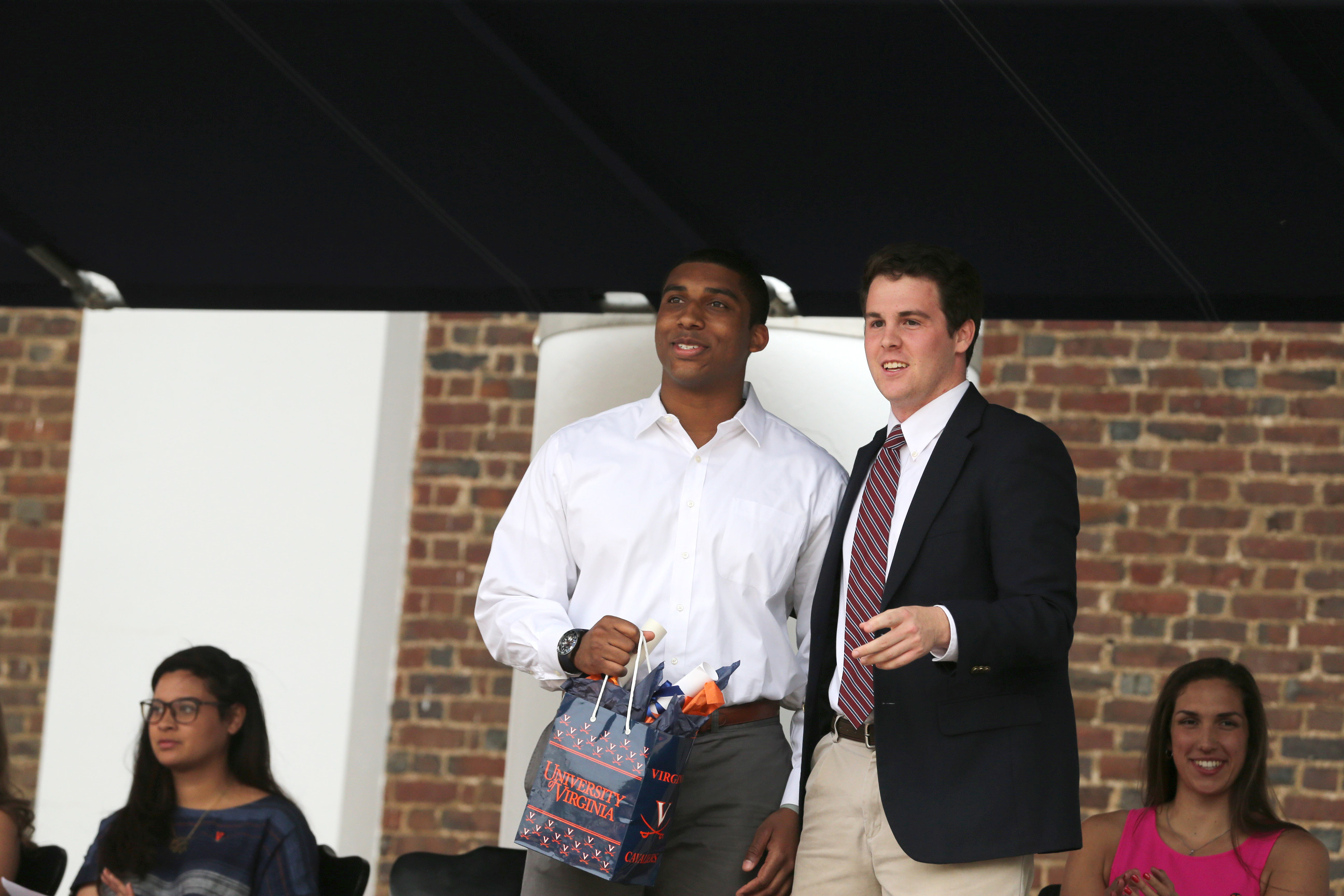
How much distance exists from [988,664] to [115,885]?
2.22 m

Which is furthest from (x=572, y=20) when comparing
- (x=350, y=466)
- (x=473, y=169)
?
(x=350, y=466)

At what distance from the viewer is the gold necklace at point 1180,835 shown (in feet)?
11.0

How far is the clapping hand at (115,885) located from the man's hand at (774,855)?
61.0 inches

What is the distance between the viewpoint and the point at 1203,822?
339cm

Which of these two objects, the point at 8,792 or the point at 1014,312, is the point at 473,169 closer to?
the point at 1014,312

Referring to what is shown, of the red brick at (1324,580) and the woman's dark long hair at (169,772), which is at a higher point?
the red brick at (1324,580)

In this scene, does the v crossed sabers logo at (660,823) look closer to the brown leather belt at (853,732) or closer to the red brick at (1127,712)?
the brown leather belt at (853,732)

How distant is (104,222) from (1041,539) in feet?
8.93

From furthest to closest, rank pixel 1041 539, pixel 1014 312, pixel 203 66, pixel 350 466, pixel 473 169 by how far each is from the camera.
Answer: pixel 350 466, pixel 1014 312, pixel 473 169, pixel 203 66, pixel 1041 539

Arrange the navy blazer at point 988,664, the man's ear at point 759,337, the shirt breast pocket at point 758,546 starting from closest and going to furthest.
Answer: the navy blazer at point 988,664
the shirt breast pocket at point 758,546
the man's ear at point 759,337

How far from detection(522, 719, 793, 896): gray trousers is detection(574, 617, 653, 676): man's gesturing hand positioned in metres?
0.23

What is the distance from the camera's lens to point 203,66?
317cm

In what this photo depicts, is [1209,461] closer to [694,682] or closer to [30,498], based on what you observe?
[694,682]

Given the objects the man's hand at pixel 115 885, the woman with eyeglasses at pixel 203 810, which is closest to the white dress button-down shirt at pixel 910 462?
the woman with eyeglasses at pixel 203 810
